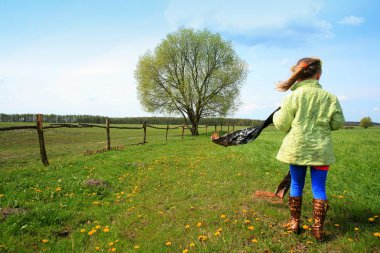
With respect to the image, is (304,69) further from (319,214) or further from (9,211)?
(9,211)

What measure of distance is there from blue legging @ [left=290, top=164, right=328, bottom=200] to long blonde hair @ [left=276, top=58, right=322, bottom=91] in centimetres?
141

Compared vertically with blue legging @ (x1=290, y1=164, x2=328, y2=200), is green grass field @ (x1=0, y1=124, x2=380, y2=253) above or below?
below

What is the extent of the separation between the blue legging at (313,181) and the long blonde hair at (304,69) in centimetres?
141

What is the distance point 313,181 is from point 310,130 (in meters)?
0.80

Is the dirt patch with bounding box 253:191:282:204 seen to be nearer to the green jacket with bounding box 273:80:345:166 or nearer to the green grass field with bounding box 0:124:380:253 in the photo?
the green grass field with bounding box 0:124:380:253

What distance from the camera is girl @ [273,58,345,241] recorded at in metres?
3.91

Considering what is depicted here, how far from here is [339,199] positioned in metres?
5.91

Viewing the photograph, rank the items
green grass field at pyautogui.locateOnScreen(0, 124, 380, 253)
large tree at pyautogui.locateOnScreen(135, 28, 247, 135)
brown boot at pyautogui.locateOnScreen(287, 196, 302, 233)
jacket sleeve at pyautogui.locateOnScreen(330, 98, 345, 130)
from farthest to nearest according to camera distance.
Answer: large tree at pyautogui.locateOnScreen(135, 28, 247, 135), brown boot at pyautogui.locateOnScreen(287, 196, 302, 233), green grass field at pyautogui.locateOnScreen(0, 124, 380, 253), jacket sleeve at pyautogui.locateOnScreen(330, 98, 345, 130)

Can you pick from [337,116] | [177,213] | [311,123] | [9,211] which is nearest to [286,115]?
[311,123]

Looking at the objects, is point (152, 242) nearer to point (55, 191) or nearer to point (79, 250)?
point (79, 250)

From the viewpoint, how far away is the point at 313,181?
4.07m

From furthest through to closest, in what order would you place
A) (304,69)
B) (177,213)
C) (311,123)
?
1. (177,213)
2. (304,69)
3. (311,123)

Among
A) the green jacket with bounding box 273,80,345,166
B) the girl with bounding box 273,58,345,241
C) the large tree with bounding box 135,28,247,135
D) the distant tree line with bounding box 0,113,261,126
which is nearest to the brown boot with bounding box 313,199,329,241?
the girl with bounding box 273,58,345,241

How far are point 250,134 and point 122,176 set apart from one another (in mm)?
5657
